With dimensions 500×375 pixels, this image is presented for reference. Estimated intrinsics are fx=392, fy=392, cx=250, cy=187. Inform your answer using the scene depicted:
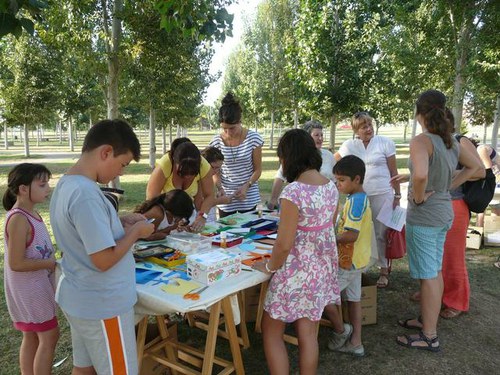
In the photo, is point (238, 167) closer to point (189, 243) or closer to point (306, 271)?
point (189, 243)

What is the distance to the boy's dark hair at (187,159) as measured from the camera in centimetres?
278

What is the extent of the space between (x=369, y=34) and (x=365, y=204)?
10.3 meters

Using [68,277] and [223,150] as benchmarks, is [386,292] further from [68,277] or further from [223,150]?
[68,277]

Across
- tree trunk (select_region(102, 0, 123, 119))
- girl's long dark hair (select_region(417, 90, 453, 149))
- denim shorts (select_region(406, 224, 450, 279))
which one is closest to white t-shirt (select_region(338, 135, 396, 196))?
denim shorts (select_region(406, 224, 450, 279))

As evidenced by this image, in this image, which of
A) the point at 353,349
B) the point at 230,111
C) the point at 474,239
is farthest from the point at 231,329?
the point at 474,239

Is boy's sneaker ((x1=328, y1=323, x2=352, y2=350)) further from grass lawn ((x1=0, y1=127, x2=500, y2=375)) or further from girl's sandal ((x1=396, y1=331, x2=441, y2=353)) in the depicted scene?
girl's sandal ((x1=396, y1=331, x2=441, y2=353))

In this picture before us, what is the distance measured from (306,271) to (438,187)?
1.27 meters

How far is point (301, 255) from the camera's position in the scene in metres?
2.13

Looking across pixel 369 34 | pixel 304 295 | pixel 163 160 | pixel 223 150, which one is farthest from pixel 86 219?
pixel 369 34

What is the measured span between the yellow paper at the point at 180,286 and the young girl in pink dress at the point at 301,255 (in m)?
0.39

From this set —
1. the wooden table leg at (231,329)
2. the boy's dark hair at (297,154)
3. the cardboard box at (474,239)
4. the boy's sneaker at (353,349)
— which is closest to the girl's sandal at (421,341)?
the boy's sneaker at (353,349)

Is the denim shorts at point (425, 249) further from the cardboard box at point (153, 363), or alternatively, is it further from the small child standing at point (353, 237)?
the cardboard box at point (153, 363)

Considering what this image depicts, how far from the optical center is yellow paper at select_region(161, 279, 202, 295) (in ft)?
6.26

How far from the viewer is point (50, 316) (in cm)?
220
